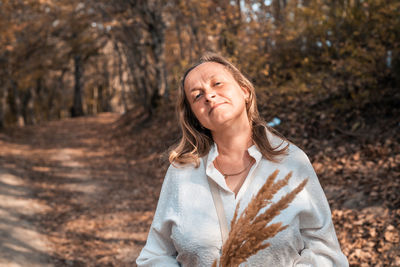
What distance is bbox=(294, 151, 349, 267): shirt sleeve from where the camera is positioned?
1706 millimetres

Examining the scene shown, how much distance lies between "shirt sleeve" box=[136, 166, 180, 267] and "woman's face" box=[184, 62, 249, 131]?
36 centimetres

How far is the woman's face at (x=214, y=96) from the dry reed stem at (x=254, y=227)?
3.11 feet

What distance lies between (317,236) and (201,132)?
Result: 80 centimetres

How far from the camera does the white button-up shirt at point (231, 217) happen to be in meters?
1.69

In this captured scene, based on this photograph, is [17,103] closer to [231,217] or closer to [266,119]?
[266,119]

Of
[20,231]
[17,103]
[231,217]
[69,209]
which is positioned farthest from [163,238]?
[17,103]

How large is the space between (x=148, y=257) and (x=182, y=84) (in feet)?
3.05

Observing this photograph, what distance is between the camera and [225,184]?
A: 175 cm

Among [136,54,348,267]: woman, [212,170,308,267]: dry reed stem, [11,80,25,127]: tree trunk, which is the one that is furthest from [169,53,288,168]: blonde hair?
[11,80,25,127]: tree trunk

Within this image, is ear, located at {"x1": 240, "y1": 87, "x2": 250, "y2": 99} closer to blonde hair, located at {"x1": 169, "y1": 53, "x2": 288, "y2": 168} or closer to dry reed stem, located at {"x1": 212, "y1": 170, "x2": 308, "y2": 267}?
blonde hair, located at {"x1": 169, "y1": 53, "x2": 288, "y2": 168}

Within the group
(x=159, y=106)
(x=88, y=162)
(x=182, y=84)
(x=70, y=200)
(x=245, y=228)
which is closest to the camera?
(x=245, y=228)

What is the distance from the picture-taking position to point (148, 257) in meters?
1.80

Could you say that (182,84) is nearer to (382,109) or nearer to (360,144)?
(360,144)

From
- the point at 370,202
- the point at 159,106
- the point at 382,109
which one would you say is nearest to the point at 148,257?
the point at 370,202
